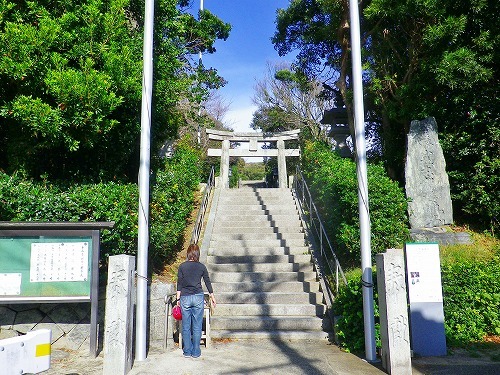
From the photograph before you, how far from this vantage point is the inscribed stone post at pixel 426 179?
9.68 m

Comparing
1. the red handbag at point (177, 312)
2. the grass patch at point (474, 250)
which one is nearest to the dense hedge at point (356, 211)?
the grass patch at point (474, 250)

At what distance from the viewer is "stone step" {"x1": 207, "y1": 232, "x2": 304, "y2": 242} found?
10242mm

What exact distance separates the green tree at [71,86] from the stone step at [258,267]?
9.97ft

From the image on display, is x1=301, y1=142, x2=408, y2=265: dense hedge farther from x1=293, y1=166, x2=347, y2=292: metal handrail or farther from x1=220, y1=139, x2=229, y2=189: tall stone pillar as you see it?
x1=220, y1=139, x2=229, y2=189: tall stone pillar

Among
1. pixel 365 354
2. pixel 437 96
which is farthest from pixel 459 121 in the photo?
pixel 365 354

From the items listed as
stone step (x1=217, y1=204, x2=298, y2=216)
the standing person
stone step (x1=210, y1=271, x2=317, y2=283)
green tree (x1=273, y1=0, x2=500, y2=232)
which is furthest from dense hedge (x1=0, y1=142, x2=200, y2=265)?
green tree (x1=273, y1=0, x2=500, y2=232)

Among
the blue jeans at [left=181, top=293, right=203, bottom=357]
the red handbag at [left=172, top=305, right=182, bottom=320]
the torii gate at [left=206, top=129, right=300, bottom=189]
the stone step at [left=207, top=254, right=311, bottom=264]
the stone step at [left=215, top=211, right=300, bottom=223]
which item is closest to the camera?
the blue jeans at [left=181, top=293, right=203, bottom=357]

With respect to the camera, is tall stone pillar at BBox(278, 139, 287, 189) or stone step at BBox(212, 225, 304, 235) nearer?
stone step at BBox(212, 225, 304, 235)

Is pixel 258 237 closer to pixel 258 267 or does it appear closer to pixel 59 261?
pixel 258 267

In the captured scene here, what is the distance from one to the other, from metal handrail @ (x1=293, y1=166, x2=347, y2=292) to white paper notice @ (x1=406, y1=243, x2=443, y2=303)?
1.18 meters

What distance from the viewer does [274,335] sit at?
6.99 metres

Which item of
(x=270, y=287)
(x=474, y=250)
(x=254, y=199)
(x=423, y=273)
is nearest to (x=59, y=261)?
(x=270, y=287)

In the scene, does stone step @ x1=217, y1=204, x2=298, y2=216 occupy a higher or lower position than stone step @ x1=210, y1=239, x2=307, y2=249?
higher

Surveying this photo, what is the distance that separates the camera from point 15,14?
711 centimetres
